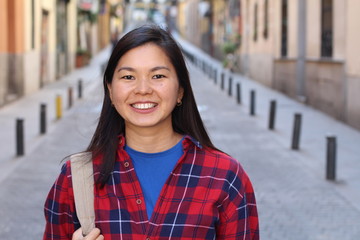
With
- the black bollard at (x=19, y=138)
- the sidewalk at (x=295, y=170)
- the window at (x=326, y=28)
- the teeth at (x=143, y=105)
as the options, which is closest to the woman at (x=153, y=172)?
the teeth at (x=143, y=105)

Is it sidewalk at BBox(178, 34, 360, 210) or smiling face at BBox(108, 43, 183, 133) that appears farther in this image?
sidewalk at BBox(178, 34, 360, 210)

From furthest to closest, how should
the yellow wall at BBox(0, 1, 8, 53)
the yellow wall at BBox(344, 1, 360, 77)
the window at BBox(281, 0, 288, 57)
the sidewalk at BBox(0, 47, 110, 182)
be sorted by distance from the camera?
the window at BBox(281, 0, 288, 57), the yellow wall at BBox(0, 1, 8, 53), the yellow wall at BBox(344, 1, 360, 77), the sidewalk at BBox(0, 47, 110, 182)

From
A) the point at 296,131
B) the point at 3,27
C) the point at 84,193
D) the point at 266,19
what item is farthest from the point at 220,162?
the point at 266,19

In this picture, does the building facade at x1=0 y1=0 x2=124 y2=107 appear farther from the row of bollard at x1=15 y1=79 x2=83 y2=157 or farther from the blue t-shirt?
the blue t-shirt

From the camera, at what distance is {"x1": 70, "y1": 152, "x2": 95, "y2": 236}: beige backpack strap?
2.19 m

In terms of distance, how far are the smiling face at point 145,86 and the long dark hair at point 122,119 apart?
0.02 metres

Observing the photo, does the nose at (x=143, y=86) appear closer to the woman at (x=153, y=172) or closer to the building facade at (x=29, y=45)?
the woman at (x=153, y=172)

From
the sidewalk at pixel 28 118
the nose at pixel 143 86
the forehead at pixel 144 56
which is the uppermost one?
the forehead at pixel 144 56

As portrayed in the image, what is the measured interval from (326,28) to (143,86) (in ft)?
51.9

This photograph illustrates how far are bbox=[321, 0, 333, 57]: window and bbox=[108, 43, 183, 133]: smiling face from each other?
15.2 metres

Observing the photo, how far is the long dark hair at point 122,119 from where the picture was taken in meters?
2.29

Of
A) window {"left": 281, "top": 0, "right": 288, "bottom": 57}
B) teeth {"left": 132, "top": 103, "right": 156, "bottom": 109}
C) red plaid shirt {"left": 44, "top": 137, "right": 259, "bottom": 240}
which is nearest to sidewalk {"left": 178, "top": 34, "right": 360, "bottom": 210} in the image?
window {"left": 281, "top": 0, "right": 288, "bottom": 57}

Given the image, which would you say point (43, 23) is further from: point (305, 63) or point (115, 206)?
point (115, 206)

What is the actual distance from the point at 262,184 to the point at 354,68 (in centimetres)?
673
